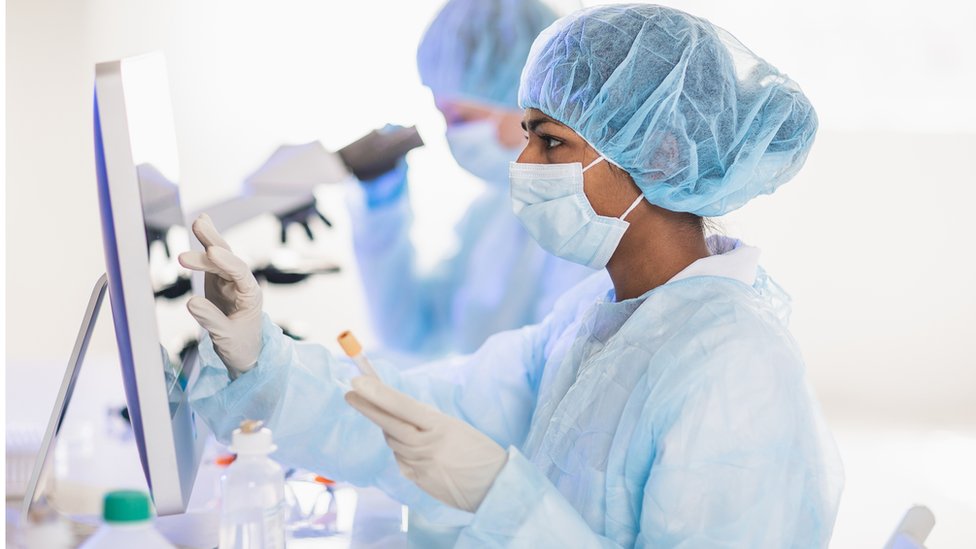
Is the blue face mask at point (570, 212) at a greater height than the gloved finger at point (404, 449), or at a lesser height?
greater

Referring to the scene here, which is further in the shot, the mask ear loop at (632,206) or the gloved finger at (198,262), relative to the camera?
the mask ear loop at (632,206)

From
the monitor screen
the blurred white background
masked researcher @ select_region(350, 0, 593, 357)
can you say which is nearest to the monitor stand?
the monitor screen

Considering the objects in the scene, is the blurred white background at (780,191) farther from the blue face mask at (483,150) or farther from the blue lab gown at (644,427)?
the blue lab gown at (644,427)

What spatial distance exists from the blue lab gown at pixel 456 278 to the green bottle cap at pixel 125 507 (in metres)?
1.98

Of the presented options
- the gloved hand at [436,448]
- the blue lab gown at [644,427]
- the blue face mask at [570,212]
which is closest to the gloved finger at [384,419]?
the gloved hand at [436,448]

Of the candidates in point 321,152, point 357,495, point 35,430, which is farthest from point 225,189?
point 357,495

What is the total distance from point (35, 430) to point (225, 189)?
109 centimetres

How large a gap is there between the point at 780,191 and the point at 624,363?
11.7ft

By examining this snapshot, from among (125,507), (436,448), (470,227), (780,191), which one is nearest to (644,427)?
(436,448)

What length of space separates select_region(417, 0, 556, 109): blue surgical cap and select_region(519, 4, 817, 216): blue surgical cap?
47.5 inches

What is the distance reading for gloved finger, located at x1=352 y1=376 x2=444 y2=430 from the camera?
92 cm

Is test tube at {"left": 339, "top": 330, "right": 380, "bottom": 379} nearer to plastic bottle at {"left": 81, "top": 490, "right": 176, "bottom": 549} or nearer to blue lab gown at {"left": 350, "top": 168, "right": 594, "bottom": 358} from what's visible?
plastic bottle at {"left": 81, "top": 490, "right": 176, "bottom": 549}

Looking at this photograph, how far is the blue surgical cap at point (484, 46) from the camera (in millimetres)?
2490

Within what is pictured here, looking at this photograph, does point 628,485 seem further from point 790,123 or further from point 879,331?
point 879,331
